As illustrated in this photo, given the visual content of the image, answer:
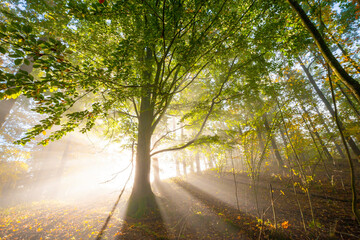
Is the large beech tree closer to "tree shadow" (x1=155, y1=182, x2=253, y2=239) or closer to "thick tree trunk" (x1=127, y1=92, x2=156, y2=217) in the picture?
"thick tree trunk" (x1=127, y1=92, x2=156, y2=217)

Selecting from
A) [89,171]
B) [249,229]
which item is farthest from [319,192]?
[89,171]

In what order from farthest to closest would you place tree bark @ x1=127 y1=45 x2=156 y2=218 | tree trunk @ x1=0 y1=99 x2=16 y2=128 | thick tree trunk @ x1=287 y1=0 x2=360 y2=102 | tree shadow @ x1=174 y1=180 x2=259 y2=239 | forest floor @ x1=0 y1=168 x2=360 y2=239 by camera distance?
1. tree trunk @ x1=0 y1=99 x2=16 y2=128
2. tree bark @ x1=127 y1=45 x2=156 y2=218
3. tree shadow @ x1=174 y1=180 x2=259 y2=239
4. forest floor @ x1=0 y1=168 x2=360 y2=239
5. thick tree trunk @ x1=287 y1=0 x2=360 y2=102

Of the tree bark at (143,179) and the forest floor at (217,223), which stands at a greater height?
the tree bark at (143,179)

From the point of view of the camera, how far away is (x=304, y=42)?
3.19m

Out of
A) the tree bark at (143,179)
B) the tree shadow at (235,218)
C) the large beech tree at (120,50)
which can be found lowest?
the tree shadow at (235,218)

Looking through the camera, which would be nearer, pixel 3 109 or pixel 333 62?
pixel 333 62

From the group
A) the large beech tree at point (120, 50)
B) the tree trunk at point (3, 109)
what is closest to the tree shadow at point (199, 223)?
the large beech tree at point (120, 50)

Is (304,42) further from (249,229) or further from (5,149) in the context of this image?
(5,149)

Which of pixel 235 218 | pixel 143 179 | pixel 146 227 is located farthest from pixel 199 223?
pixel 143 179

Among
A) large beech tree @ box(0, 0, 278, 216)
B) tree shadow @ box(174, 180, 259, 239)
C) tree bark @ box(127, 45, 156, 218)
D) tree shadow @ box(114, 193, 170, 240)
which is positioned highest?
large beech tree @ box(0, 0, 278, 216)

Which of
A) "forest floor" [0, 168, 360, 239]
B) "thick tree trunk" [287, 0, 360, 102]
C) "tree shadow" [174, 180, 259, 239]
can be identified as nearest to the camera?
"thick tree trunk" [287, 0, 360, 102]

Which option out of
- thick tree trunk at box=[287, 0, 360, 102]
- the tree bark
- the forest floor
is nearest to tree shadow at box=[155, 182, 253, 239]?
the forest floor

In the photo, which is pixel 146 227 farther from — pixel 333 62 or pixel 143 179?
pixel 333 62

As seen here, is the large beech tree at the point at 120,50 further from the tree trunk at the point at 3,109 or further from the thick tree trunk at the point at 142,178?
the tree trunk at the point at 3,109
